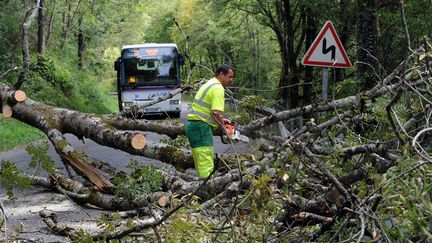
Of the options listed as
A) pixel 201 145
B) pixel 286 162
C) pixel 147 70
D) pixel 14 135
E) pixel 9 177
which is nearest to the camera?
pixel 286 162

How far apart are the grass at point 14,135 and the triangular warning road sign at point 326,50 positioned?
9325 millimetres

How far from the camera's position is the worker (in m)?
7.60

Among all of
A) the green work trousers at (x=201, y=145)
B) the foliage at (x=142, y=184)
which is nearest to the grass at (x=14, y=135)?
the foliage at (x=142, y=184)

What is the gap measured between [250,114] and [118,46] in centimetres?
5757

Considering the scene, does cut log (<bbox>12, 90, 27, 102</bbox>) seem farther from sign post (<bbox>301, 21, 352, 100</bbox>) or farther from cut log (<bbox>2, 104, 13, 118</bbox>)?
sign post (<bbox>301, 21, 352, 100</bbox>)

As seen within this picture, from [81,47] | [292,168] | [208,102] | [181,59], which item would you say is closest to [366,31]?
[208,102]

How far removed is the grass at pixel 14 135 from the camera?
642 inches

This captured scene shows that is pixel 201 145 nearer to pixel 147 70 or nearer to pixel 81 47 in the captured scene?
pixel 147 70

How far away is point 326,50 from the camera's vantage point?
9625mm

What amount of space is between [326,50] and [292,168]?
17.1 feet

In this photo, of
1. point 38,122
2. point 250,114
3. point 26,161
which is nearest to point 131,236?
point 250,114

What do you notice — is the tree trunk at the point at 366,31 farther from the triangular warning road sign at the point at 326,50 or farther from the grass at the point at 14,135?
the grass at the point at 14,135

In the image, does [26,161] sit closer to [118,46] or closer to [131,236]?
[131,236]

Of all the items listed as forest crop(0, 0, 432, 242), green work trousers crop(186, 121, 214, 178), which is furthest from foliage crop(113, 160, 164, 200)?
green work trousers crop(186, 121, 214, 178)
